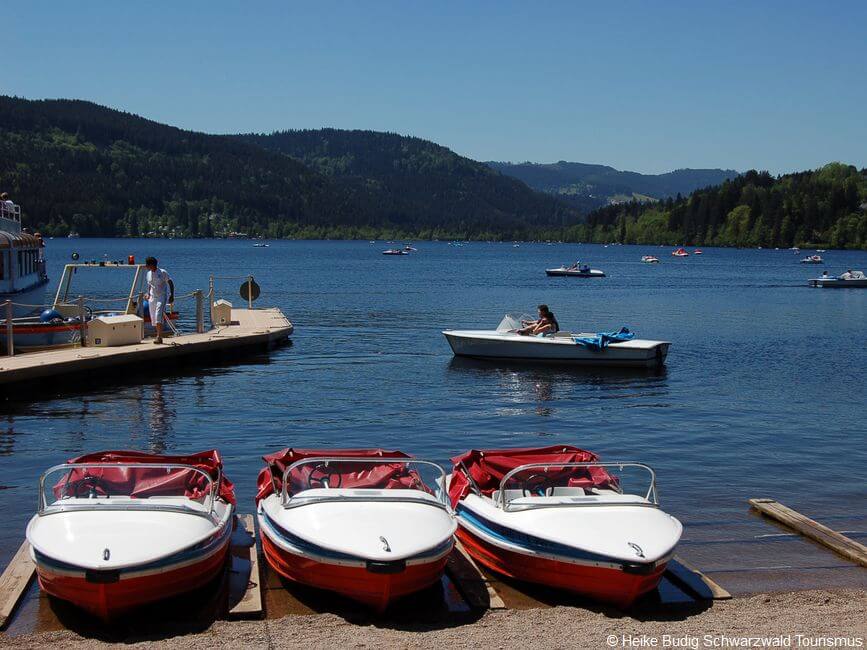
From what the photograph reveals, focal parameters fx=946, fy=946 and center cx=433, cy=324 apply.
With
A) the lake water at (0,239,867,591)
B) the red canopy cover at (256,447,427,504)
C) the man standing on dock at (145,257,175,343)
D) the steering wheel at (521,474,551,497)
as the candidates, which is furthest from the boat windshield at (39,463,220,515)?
the man standing on dock at (145,257,175,343)

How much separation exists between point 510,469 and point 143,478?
4.19 m

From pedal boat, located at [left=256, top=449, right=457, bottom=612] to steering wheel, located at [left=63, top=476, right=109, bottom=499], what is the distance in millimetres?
1693

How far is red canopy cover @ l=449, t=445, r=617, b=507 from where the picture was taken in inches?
429

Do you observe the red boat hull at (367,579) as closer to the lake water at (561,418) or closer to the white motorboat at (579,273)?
the lake water at (561,418)

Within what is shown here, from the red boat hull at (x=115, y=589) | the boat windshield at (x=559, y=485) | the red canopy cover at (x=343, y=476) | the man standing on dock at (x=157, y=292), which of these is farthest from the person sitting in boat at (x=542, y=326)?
the red boat hull at (x=115, y=589)

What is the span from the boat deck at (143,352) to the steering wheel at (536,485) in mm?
15611

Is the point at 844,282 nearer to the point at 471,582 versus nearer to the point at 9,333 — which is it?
the point at 9,333

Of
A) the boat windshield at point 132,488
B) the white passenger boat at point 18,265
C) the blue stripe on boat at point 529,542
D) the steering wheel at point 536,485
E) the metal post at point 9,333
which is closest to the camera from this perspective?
the blue stripe on boat at point 529,542

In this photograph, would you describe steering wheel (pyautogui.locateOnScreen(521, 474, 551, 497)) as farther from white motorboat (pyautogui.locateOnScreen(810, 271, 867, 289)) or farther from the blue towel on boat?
white motorboat (pyautogui.locateOnScreen(810, 271, 867, 289))

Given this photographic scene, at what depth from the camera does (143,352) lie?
26.0 meters

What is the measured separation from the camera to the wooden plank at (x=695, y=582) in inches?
391

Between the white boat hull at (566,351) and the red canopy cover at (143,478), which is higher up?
the red canopy cover at (143,478)

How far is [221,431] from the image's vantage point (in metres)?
20.2

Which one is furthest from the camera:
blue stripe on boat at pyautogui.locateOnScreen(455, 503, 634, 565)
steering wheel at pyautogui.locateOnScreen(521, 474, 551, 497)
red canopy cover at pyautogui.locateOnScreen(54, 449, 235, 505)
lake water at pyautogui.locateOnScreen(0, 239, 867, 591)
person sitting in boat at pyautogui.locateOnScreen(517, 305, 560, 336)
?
person sitting in boat at pyautogui.locateOnScreen(517, 305, 560, 336)
